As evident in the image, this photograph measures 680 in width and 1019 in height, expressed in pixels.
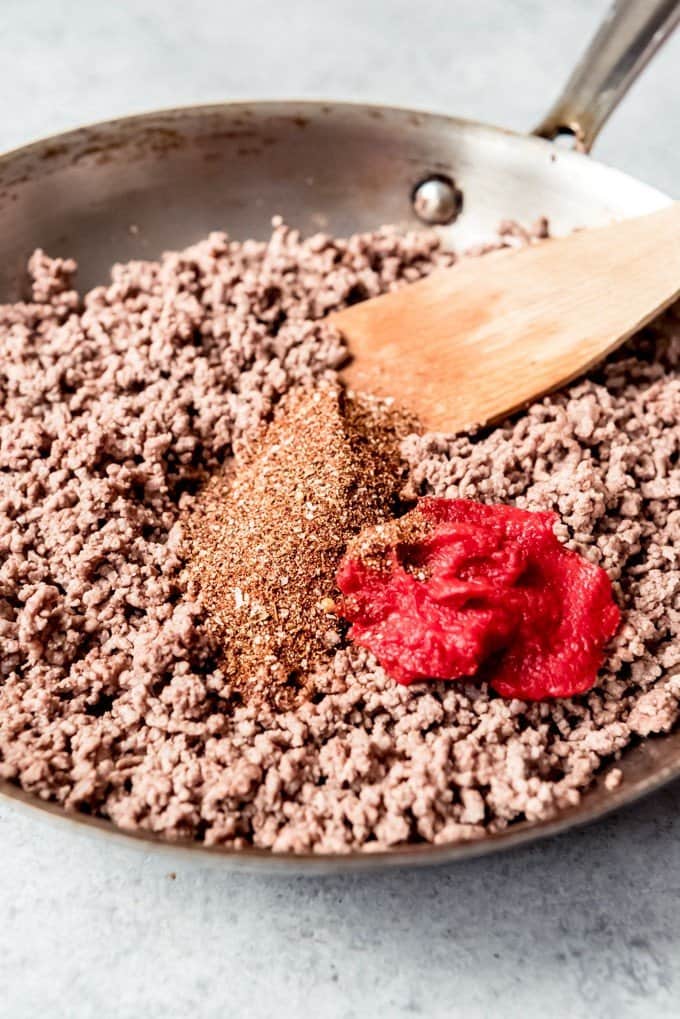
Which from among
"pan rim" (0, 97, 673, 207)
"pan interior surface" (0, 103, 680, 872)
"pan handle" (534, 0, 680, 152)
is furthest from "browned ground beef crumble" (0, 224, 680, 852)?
"pan handle" (534, 0, 680, 152)

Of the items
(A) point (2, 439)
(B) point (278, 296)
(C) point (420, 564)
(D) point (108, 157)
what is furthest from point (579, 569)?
(D) point (108, 157)

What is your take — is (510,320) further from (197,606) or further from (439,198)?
(197,606)

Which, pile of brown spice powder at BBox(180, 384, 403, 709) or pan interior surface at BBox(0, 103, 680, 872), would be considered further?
pan interior surface at BBox(0, 103, 680, 872)

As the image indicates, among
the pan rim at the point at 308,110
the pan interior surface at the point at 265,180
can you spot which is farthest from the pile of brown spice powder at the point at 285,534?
the pan rim at the point at 308,110

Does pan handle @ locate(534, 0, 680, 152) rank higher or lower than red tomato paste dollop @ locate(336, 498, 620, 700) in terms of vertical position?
higher

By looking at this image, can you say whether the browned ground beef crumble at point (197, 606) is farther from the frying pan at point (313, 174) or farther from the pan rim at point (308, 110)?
the pan rim at point (308, 110)

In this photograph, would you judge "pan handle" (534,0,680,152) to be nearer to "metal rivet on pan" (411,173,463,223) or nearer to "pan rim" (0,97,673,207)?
"pan rim" (0,97,673,207)
